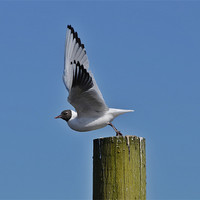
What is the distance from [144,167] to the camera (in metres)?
3.71

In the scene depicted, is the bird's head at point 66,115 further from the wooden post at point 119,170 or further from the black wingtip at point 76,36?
the wooden post at point 119,170

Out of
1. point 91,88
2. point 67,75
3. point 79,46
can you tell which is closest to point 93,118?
point 91,88

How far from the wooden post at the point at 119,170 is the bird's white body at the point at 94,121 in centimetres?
186

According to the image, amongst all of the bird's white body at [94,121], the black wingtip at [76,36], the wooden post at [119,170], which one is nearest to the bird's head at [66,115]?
the bird's white body at [94,121]

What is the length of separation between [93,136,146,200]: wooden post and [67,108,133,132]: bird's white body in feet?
6.10

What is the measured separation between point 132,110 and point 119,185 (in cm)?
→ 246

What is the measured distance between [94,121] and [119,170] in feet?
6.84

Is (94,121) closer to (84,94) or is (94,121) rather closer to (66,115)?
(84,94)

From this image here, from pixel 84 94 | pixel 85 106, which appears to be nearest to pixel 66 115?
pixel 85 106

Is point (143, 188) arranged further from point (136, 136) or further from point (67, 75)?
point (67, 75)

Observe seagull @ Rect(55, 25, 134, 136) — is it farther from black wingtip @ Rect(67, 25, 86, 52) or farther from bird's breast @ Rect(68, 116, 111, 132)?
black wingtip @ Rect(67, 25, 86, 52)

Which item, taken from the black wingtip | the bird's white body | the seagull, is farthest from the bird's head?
the black wingtip

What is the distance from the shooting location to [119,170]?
355 cm

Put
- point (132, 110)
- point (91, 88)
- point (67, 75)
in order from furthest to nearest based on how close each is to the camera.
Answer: point (67, 75) → point (132, 110) → point (91, 88)
